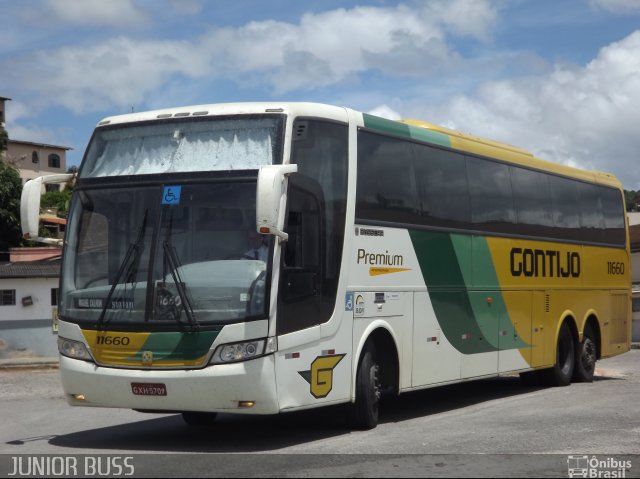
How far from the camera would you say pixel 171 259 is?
10.5 m

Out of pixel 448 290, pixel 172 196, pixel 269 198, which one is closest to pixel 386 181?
pixel 448 290

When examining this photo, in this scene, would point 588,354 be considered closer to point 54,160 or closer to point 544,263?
point 544,263

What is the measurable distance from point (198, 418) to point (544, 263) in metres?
7.12

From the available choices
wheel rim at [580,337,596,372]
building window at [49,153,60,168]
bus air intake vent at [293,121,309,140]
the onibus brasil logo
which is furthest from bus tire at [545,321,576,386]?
building window at [49,153,60,168]

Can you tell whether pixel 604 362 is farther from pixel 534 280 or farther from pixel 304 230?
A: pixel 304 230

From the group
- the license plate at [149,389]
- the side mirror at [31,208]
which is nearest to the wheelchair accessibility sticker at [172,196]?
the side mirror at [31,208]

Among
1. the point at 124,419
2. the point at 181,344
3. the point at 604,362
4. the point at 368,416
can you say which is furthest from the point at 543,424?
the point at 604,362

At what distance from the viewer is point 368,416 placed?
12.0 m

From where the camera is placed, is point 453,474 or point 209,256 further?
point 209,256

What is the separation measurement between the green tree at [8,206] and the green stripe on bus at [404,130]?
46.8 metres

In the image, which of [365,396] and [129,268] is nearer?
[129,268]

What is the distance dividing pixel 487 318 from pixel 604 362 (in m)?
12.7

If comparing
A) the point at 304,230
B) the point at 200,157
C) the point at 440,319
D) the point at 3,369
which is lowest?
the point at 3,369

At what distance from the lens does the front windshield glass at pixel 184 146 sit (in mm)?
10867
